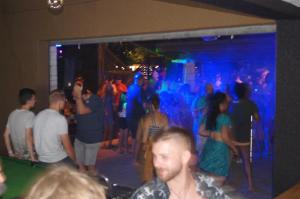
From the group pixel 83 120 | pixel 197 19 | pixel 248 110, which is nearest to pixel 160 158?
pixel 197 19

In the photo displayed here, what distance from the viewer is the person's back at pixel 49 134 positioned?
4.93m

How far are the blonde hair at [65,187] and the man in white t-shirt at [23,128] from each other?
4.19 metres

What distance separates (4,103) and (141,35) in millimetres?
3756

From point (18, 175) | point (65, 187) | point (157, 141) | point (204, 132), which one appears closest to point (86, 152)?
point (204, 132)

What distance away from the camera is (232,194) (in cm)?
616

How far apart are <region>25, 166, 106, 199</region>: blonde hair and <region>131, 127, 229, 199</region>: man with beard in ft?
3.46

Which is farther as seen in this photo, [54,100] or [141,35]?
[141,35]

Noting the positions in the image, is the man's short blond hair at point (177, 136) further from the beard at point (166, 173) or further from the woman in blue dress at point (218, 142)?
the woman in blue dress at point (218, 142)

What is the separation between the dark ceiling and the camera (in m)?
3.14

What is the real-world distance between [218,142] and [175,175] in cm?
302

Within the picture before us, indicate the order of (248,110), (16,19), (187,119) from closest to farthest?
(248,110), (16,19), (187,119)

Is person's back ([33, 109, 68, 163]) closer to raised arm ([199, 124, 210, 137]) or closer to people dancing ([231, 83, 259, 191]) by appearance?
raised arm ([199, 124, 210, 137])

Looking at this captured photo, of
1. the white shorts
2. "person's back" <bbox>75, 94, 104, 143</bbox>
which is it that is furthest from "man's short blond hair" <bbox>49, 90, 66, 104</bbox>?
the white shorts

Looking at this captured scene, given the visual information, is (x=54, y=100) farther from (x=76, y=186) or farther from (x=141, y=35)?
(x=76, y=186)
